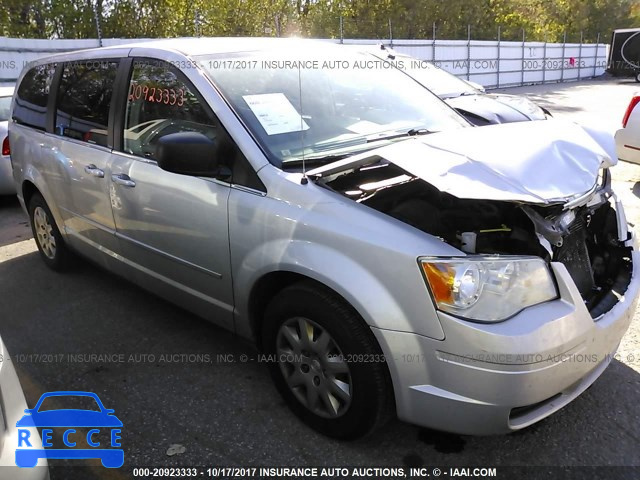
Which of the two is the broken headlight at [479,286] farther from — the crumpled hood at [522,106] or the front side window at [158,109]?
the crumpled hood at [522,106]

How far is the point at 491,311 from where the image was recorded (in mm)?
2031

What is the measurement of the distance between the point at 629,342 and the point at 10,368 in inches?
127

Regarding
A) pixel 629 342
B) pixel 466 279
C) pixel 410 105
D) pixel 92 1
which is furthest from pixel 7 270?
pixel 92 1

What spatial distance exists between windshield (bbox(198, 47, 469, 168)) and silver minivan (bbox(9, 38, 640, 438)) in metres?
0.01

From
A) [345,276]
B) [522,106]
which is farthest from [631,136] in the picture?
[345,276]

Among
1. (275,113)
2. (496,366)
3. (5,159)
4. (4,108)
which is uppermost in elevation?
(275,113)

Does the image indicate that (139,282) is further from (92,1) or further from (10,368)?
(92,1)

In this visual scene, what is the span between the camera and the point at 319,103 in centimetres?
300

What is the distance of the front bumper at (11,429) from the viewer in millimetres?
1614

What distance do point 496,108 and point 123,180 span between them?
5.19 m

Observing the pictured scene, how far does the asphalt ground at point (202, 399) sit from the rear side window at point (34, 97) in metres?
1.37

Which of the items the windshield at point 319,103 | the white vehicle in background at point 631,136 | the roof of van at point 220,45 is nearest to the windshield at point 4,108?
the roof of van at point 220,45

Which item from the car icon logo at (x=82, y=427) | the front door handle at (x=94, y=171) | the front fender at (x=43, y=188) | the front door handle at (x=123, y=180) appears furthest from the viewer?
the front fender at (x=43, y=188)

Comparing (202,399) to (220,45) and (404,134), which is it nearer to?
(404,134)
